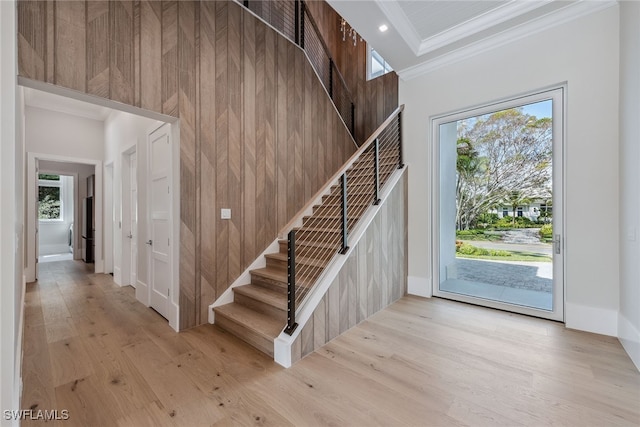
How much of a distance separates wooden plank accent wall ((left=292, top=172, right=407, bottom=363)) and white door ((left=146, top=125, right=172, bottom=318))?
1.71 meters

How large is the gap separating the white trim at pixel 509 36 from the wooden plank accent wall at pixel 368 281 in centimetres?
147

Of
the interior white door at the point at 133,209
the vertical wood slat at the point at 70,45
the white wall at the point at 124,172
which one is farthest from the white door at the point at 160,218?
the interior white door at the point at 133,209

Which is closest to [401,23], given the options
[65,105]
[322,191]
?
[322,191]

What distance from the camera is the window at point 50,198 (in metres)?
8.69

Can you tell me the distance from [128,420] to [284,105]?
352 centimetres

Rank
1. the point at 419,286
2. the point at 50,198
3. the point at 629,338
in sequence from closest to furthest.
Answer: the point at 629,338
the point at 419,286
the point at 50,198

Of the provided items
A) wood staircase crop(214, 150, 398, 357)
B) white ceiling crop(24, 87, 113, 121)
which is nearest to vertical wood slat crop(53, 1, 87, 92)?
wood staircase crop(214, 150, 398, 357)

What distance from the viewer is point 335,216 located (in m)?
3.57

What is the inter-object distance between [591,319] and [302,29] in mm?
5096

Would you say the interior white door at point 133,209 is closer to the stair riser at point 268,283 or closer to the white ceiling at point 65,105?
the white ceiling at point 65,105

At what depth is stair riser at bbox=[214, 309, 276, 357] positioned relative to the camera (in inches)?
90.0

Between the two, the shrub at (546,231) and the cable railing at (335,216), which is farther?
the shrub at (546,231)

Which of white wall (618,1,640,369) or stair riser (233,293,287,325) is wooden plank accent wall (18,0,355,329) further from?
white wall (618,1,640,369)
